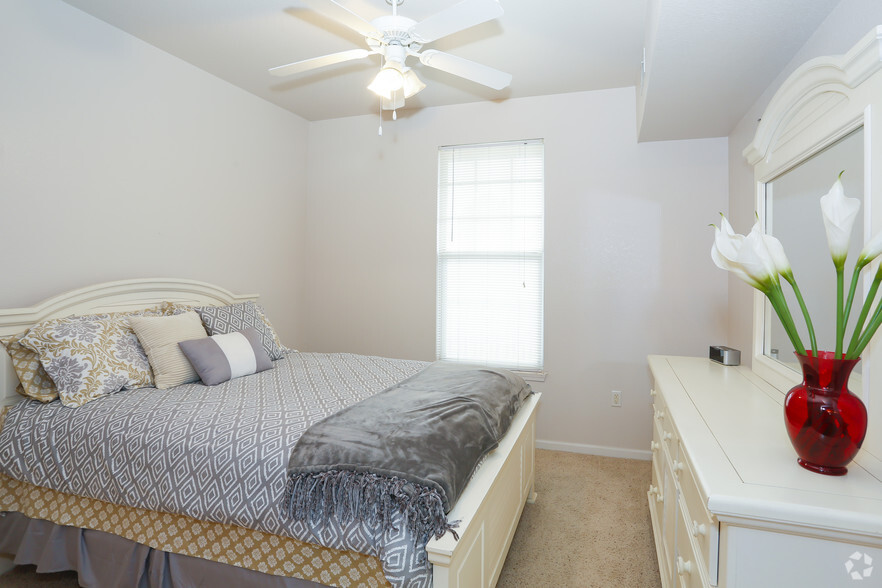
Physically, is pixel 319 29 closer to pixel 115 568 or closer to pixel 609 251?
pixel 609 251

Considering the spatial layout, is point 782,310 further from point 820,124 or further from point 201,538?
point 201,538

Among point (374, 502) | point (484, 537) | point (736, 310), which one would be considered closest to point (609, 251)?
point (736, 310)

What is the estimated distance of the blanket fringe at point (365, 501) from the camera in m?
1.31

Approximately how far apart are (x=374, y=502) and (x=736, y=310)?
8.80ft

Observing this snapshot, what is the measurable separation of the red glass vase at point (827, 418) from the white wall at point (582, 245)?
2.27m

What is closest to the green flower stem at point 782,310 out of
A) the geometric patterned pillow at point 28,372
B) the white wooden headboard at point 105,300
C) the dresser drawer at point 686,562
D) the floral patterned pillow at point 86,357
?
the dresser drawer at point 686,562

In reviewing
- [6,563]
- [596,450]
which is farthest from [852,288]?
[6,563]

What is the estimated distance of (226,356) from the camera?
2.44 meters

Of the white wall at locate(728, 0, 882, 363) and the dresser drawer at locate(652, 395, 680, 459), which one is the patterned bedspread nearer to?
the dresser drawer at locate(652, 395, 680, 459)

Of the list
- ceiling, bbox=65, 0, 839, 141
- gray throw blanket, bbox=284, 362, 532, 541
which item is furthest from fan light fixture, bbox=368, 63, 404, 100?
gray throw blanket, bbox=284, 362, 532, 541

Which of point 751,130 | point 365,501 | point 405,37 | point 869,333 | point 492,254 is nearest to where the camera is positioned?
point 869,333

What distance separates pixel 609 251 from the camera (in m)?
3.42

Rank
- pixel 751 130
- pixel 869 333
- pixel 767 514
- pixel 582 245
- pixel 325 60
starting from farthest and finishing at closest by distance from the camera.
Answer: pixel 582 245
pixel 751 130
pixel 325 60
pixel 869 333
pixel 767 514

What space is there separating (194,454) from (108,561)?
2.12 ft
